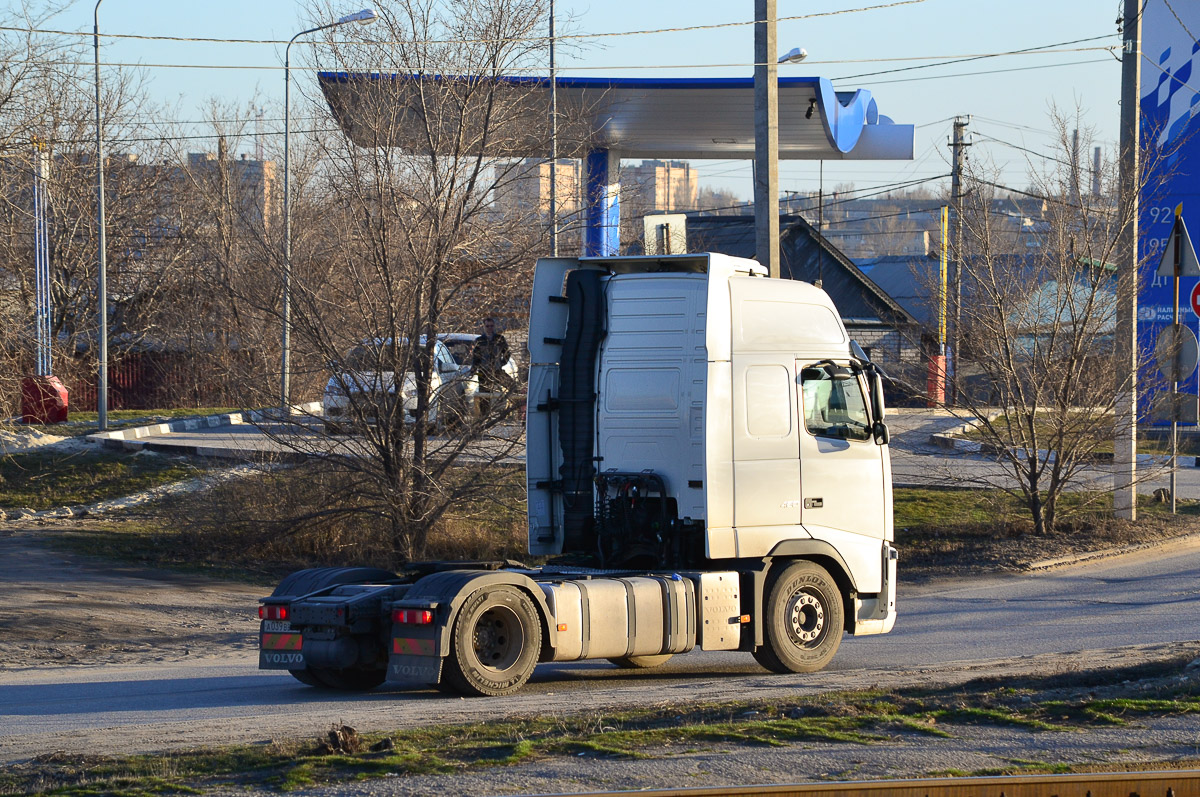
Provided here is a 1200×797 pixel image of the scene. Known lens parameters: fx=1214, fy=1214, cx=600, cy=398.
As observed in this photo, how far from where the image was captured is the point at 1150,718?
23.8ft

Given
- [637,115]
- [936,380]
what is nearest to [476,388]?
[936,380]

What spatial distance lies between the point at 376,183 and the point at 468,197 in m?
Result: 1.16

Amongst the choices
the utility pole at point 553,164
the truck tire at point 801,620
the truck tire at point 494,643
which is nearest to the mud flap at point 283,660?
the truck tire at point 494,643

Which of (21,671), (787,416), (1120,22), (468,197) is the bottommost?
(21,671)

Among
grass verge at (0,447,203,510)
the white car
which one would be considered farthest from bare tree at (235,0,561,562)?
grass verge at (0,447,203,510)

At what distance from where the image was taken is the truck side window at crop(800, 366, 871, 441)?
1047 cm

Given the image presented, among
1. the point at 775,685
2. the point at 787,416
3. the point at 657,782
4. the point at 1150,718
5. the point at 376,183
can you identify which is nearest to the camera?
the point at 657,782

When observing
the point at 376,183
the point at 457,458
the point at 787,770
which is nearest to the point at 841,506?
the point at 787,770

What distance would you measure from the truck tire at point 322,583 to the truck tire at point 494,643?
953 mm

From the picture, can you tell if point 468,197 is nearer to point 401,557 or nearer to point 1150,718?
point 401,557

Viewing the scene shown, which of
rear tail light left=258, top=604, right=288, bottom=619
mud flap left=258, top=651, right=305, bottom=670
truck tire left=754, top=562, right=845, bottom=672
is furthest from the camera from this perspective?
truck tire left=754, top=562, right=845, bottom=672

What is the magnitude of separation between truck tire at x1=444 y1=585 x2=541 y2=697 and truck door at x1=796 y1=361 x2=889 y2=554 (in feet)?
9.01

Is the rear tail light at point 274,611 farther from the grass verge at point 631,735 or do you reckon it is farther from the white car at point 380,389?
the white car at point 380,389

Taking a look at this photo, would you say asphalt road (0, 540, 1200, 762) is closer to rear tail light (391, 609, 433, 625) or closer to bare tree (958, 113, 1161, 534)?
rear tail light (391, 609, 433, 625)
